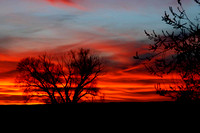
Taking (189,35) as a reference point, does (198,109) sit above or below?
below

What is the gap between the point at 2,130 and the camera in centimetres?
994

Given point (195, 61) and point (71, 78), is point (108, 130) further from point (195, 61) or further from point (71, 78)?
point (71, 78)

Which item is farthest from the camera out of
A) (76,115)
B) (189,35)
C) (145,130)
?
(189,35)

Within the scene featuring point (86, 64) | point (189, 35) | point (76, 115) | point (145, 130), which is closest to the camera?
point (145, 130)

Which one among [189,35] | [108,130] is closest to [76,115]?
[108,130]

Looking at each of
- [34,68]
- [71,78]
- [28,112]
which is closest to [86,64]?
[71,78]

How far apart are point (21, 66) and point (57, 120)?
25.0 m

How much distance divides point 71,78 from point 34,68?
13.3 feet

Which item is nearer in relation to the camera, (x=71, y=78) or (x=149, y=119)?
(x=149, y=119)

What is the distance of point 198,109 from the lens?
10023mm

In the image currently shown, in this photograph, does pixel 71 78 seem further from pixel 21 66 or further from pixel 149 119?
pixel 149 119

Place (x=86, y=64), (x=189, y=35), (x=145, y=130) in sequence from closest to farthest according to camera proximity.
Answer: (x=145, y=130) → (x=189, y=35) → (x=86, y=64)

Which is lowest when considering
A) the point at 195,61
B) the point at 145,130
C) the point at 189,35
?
the point at 145,130

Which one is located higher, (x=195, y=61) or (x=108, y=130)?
(x=195, y=61)
